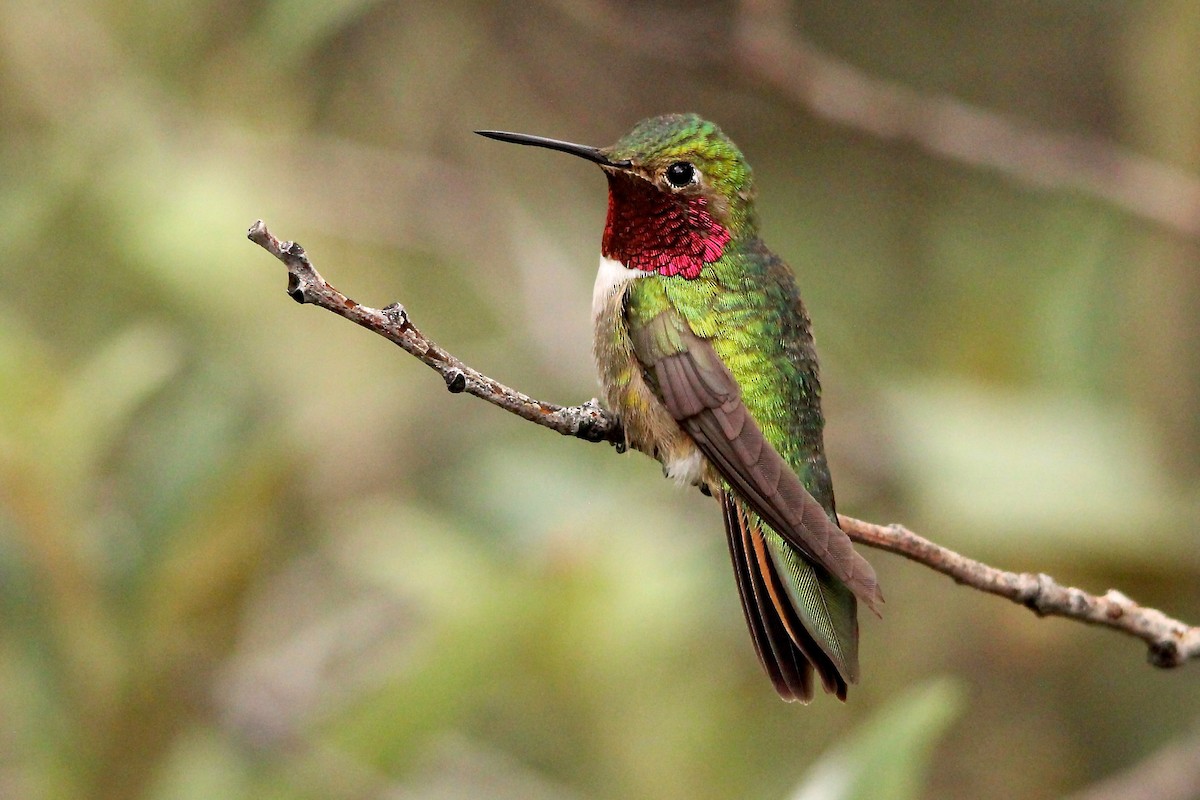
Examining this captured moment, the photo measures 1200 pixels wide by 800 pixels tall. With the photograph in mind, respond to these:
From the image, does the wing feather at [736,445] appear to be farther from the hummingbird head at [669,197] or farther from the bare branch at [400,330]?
the bare branch at [400,330]

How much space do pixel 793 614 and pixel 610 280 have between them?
0.98 m

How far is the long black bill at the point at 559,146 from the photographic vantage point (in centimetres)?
276

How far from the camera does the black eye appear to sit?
3260mm

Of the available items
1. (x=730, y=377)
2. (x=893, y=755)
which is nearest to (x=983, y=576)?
(x=893, y=755)

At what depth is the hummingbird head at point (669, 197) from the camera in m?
3.23

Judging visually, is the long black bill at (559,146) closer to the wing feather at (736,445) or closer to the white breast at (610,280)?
the white breast at (610,280)

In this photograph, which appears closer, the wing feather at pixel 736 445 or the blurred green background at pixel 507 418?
the wing feather at pixel 736 445

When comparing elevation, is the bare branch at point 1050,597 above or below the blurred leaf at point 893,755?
above

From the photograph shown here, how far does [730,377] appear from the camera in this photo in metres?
2.97

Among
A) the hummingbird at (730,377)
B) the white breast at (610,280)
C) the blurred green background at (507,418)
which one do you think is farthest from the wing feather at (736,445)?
the blurred green background at (507,418)

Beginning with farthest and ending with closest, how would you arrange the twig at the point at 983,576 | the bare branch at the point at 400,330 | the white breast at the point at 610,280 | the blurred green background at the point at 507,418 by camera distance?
the white breast at the point at 610,280, the blurred green background at the point at 507,418, the twig at the point at 983,576, the bare branch at the point at 400,330

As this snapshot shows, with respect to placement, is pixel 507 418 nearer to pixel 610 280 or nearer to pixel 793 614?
pixel 610 280

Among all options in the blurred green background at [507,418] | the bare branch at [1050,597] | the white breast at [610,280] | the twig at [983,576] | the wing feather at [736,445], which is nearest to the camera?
the twig at [983,576]

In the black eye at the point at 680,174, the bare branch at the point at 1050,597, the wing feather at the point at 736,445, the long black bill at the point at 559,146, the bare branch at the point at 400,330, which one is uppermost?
the black eye at the point at 680,174
